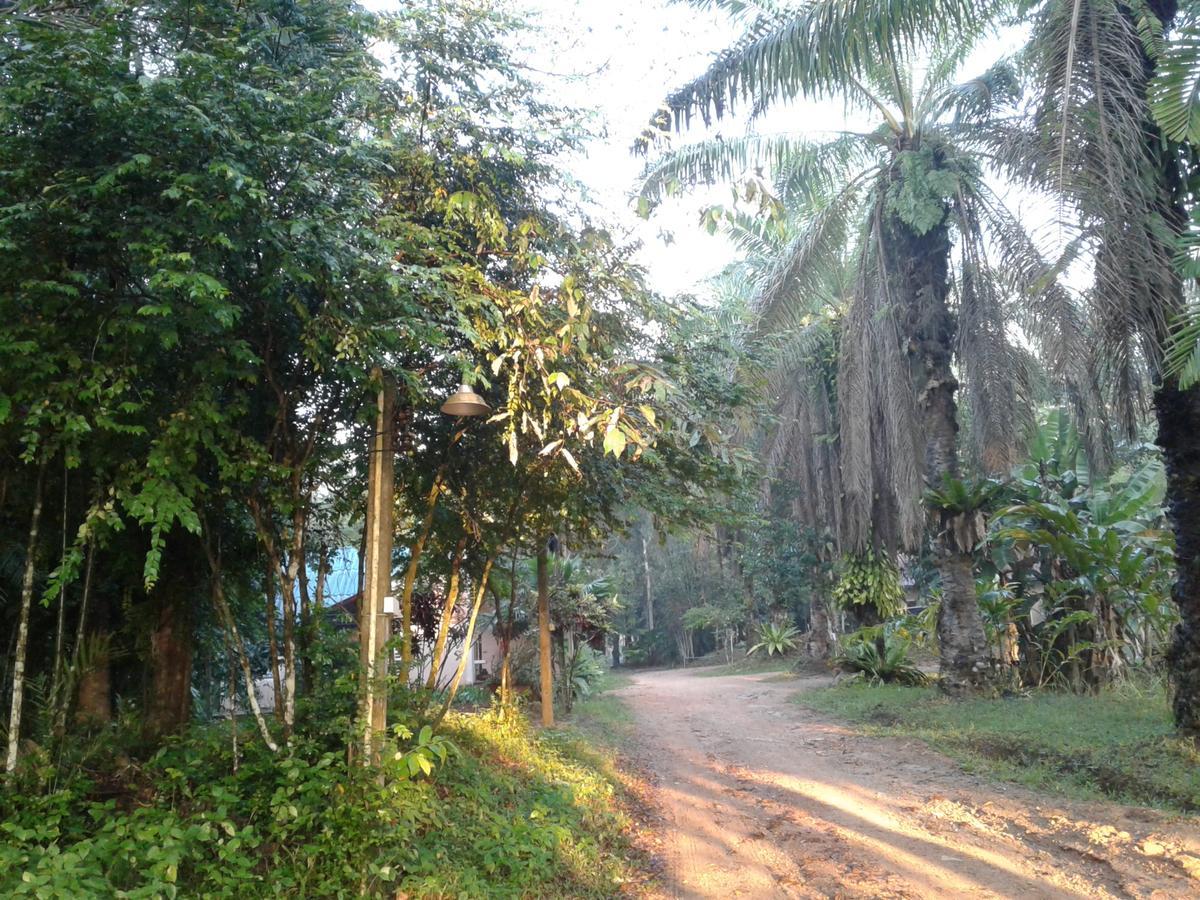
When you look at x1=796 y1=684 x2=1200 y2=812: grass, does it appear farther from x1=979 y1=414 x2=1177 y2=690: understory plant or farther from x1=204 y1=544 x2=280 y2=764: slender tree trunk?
x1=204 y1=544 x2=280 y2=764: slender tree trunk

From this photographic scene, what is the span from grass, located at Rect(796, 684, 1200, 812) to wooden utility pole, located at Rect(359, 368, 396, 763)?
19.9 feet

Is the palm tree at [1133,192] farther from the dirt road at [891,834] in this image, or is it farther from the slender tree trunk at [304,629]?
the slender tree trunk at [304,629]

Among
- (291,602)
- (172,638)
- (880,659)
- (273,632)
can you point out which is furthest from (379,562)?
(880,659)

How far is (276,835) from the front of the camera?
16.1 feet

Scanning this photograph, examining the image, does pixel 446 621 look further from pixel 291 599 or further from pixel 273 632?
pixel 273 632

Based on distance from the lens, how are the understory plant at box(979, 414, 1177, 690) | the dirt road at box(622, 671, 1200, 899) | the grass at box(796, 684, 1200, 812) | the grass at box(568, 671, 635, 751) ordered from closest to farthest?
the dirt road at box(622, 671, 1200, 899)
the grass at box(796, 684, 1200, 812)
the grass at box(568, 671, 635, 751)
the understory plant at box(979, 414, 1177, 690)

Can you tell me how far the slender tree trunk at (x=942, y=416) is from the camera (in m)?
13.6

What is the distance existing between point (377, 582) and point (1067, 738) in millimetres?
7634

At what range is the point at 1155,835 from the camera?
6.17m

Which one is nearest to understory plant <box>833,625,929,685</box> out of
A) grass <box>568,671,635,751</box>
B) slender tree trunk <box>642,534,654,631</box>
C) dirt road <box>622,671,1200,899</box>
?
grass <box>568,671,635,751</box>

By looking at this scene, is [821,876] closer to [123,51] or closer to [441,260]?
[441,260]

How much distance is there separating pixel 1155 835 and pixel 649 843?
142 inches

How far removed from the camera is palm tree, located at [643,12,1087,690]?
42.1 feet

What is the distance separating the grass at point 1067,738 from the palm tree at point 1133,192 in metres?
0.72
